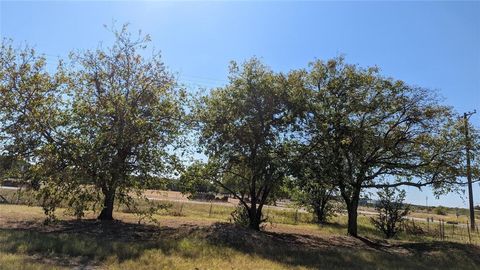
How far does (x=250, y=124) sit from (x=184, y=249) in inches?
262

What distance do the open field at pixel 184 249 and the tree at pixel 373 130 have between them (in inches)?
133

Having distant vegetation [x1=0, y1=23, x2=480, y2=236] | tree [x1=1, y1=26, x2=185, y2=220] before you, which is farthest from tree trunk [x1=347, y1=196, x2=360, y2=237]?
tree [x1=1, y1=26, x2=185, y2=220]

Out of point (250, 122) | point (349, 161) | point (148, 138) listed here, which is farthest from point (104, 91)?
point (349, 161)

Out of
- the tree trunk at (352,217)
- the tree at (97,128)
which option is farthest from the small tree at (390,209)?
the tree at (97,128)

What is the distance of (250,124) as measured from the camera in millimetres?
18125

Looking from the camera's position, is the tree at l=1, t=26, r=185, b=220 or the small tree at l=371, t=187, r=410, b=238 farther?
the small tree at l=371, t=187, r=410, b=238

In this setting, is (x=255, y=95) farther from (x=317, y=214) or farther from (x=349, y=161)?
(x=317, y=214)

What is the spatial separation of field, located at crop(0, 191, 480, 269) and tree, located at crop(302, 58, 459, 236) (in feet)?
11.0

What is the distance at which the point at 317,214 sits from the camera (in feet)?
115

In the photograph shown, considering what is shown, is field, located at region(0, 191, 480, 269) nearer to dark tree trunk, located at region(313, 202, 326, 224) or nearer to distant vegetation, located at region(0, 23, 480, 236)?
distant vegetation, located at region(0, 23, 480, 236)

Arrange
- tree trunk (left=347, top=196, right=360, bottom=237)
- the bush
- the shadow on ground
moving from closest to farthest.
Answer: the shadow on ground
the bush
tree trunk (left=347, top=196, right=360, bottom=237)

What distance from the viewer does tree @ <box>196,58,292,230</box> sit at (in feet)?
59.0

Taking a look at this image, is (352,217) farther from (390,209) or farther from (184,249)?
(184,249)

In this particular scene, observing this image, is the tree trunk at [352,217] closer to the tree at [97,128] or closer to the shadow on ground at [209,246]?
the shadow on ground at [209,246]
